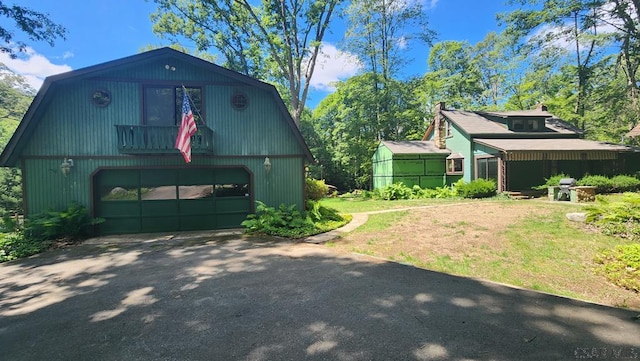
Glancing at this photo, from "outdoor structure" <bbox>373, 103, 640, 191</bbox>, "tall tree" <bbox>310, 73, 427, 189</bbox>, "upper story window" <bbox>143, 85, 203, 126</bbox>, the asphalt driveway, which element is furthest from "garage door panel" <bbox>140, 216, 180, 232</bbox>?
"tall tree" <bbox>310, 73, 427, 189</bbox>

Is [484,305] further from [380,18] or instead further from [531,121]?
[380,18]

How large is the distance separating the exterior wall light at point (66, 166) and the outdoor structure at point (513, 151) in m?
18.5

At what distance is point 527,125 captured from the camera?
69.5ft

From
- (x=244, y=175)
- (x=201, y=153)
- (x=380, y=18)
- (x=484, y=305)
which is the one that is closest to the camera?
(x=484, y=305)

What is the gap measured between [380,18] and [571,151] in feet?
66.3

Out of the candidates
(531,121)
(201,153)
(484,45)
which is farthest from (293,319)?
(484,45)

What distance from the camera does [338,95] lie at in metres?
30.1

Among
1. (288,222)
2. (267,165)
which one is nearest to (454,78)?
(267,165)

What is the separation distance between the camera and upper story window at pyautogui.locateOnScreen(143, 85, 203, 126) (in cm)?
999

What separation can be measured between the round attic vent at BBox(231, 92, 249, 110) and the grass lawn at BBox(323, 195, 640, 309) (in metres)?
6.12

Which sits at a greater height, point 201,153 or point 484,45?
point 484,45

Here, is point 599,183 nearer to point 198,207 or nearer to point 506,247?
point 506,247

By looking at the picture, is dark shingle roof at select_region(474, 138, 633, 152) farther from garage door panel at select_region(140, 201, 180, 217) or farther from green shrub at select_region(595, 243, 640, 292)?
garage door panel at select_region(140, 201, 180, 217)

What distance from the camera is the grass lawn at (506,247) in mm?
5109
